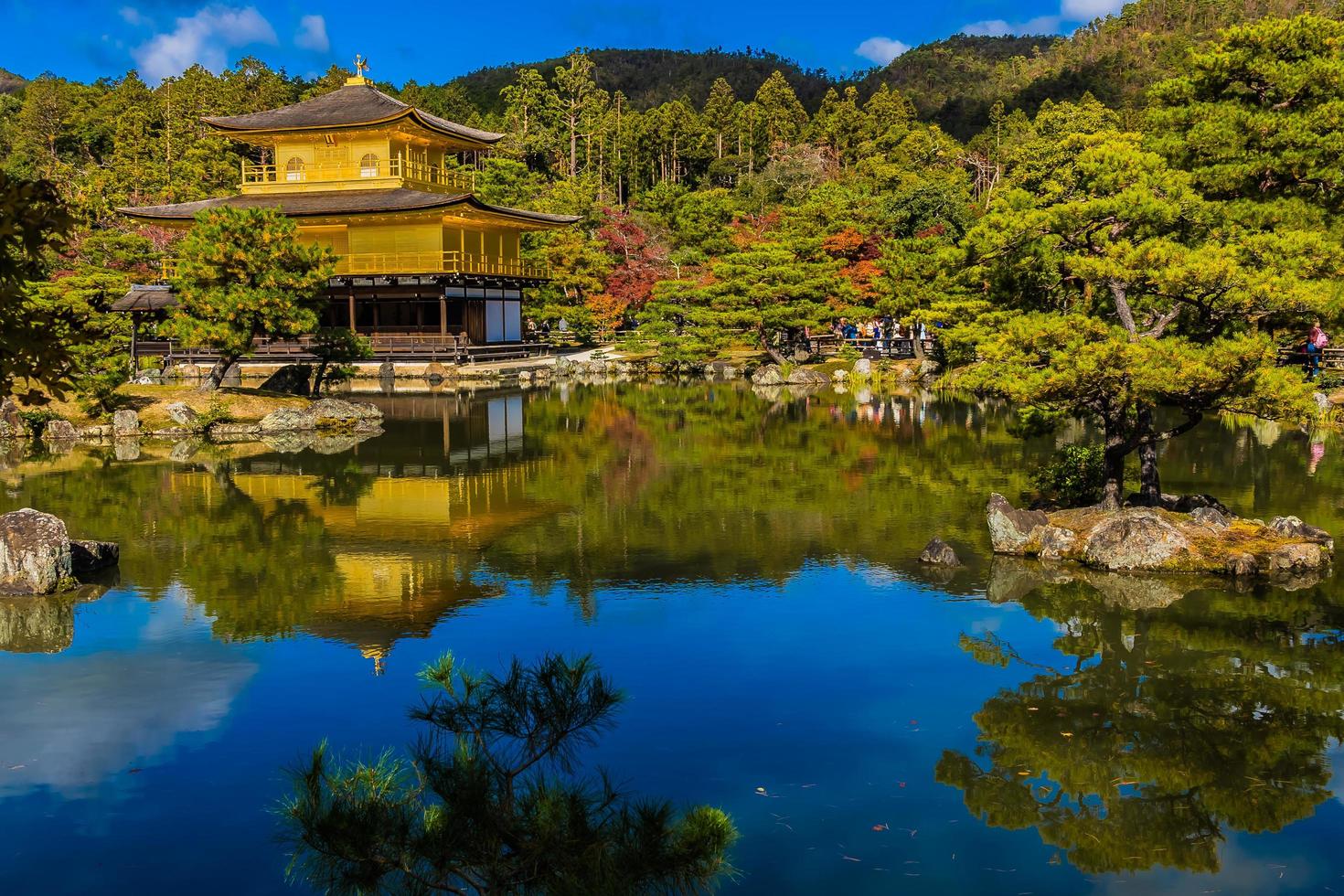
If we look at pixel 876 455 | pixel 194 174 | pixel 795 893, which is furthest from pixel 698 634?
pixel 194 174

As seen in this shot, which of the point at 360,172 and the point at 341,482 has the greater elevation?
the point at 360,172

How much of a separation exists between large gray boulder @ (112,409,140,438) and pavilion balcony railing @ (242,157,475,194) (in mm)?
22338

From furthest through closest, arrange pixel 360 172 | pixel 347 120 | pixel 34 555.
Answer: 1. pixel 360 172
2. pixel 347 120
3. pixel 34 555

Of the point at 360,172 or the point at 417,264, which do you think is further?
the point at 360,172

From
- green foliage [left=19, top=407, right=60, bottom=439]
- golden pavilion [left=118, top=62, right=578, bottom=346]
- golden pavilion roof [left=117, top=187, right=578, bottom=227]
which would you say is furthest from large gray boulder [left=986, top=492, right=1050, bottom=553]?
golden pavilion roof [left=117, top=187, right=578, bottom=227]

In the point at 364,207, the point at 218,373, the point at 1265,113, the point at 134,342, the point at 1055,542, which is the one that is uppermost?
the point at 364,207

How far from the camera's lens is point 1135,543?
12.6m

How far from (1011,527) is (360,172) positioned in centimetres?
3819

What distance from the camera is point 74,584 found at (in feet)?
40.3

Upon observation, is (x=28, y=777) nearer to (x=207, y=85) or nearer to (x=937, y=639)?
(x=937, y=639)

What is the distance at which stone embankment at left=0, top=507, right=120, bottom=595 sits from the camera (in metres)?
11.9

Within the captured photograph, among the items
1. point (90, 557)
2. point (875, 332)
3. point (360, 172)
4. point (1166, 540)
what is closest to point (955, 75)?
point (875, 332)

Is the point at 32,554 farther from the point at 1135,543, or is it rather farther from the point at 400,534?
the point at 1135,543

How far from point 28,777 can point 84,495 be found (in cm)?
1116
